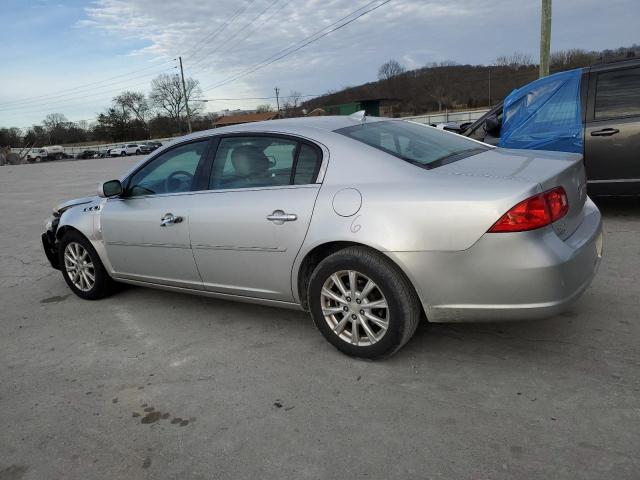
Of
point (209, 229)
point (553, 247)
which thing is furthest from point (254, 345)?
point (553, 247)

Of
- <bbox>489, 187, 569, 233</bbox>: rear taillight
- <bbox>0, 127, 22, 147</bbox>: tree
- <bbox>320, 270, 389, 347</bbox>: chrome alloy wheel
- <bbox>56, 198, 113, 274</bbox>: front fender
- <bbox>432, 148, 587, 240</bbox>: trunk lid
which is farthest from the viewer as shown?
<bbox>0, 127, 22, 147</bbox>: tree

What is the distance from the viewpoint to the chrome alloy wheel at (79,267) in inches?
187

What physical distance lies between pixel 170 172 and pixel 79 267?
57.4 inches

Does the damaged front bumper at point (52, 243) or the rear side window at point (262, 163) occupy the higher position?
the rear side window at point (262, 163)

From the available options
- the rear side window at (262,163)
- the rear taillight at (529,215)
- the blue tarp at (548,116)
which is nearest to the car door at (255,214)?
the rear side window at (262,163)

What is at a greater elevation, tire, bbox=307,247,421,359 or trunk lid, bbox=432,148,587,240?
trunk lid, bbox=432,148,587,240

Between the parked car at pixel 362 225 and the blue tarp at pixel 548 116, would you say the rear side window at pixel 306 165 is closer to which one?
the parked car at pixel 362 225

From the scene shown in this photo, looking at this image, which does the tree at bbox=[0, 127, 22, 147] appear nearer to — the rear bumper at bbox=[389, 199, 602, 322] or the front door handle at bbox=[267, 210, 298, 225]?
the front door handle at bbox=[267, 210, 298, 225]

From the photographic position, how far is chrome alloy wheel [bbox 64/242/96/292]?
15.6ft

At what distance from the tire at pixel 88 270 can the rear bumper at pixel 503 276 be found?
3.01 meters

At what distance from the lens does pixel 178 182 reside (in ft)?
13.3

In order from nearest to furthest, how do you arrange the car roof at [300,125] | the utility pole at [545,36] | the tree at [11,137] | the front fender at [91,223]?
the car roof at [300,125] < the front fender at [91,223] < the utility pole at [545,36] < the tree at [11,137]

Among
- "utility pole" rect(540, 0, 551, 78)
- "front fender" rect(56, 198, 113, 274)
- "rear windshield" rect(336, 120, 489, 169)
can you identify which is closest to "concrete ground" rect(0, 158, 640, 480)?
"front fender" rect(56, 198, 113, 274)

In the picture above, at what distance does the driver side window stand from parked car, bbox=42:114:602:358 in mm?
13
